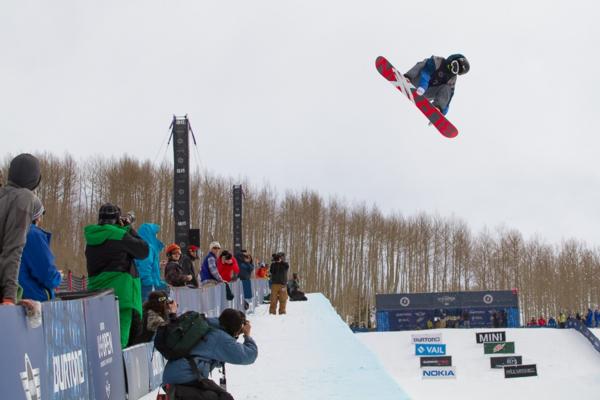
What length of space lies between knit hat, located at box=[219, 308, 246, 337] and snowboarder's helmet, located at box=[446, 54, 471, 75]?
6.18 metres

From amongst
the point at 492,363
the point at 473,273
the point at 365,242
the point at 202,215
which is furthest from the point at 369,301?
the point at 492,363

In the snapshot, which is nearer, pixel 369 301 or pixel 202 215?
pixel 202 215

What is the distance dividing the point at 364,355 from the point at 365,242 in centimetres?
5895

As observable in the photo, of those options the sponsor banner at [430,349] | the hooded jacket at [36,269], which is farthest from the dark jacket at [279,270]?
the sponsor banner at [430,349]

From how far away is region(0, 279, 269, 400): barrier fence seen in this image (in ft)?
12.4

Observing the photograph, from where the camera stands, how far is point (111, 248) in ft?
20.4

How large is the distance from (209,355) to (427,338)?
27.4 m

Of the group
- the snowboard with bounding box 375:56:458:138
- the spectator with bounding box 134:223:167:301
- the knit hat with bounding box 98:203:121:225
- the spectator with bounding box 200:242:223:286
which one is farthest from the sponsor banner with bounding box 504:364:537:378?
the knit hat with bounding box 98:203:121:225

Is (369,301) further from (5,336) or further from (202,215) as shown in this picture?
(5,336)

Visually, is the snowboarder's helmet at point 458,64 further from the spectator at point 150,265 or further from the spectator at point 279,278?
the spectator at point 279,278

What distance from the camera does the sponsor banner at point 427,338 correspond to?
30.8 m

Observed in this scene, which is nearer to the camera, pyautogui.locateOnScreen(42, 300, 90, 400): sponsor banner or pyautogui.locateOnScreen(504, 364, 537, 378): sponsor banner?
pyautogui.locateOnScreen(42, 300, 90, 400): sponsor banner

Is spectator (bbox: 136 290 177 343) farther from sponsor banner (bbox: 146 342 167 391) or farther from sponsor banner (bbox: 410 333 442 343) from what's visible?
sponsor banner (bbox: 410 333 442 343)

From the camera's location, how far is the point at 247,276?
1784cm
